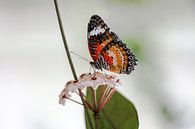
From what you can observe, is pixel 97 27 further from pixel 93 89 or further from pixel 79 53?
pixel 79 53

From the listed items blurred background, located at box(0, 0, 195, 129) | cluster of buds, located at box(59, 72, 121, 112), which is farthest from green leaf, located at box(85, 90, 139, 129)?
blurred background, located at box(0, 0, 195, 129)

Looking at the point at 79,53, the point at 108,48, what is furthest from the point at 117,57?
the point at 79,53

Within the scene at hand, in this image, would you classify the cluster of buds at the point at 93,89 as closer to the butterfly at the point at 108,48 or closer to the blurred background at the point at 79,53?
the butterfly at the point at 108,48
